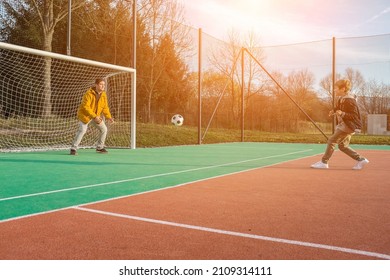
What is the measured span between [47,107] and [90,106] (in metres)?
3.34

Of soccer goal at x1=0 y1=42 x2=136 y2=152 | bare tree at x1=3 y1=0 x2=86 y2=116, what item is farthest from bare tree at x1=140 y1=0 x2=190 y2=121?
soccer goal at x1=0 y1=42 x2=136 y2=152

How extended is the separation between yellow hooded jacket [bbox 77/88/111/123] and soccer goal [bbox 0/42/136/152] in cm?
185

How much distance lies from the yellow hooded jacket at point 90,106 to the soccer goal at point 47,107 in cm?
185

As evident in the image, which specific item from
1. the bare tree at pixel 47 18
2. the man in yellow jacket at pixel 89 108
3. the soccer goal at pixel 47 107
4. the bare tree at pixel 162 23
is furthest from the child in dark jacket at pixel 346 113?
the bare tree at pixel 162 23

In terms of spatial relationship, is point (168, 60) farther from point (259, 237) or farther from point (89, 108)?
point (259, 237)

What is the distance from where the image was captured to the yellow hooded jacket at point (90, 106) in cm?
969

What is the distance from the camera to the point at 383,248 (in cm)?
278


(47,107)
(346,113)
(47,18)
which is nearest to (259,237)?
(346,113)

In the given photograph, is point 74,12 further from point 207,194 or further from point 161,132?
point 207,194

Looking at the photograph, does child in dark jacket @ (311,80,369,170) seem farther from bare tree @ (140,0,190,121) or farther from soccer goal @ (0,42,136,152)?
bare tree @ (140,0,190,121)

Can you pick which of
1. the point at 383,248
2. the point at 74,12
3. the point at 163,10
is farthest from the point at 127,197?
the point at 163,10

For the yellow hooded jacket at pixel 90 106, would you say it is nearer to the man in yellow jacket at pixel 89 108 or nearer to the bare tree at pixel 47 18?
the man in yellow jacket at pixel 89 108

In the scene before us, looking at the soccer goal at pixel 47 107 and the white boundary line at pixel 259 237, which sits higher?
the soccer goal at pixel 47 107

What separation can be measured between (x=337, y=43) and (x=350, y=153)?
9942 mm
